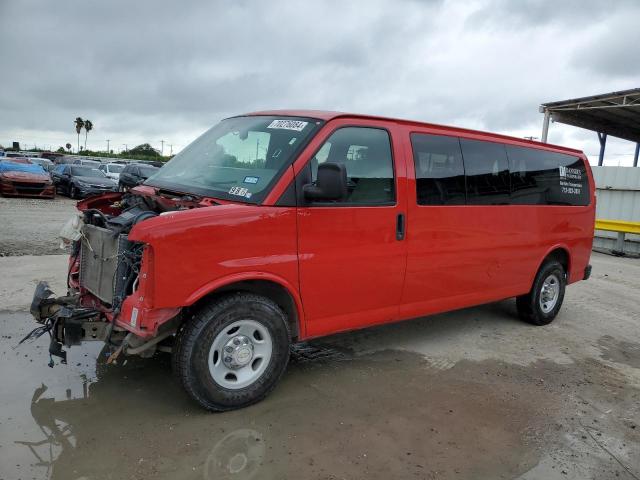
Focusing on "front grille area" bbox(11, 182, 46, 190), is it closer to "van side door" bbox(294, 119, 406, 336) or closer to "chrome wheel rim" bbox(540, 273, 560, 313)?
"van side door" bbox(294, 119, 406, 336)

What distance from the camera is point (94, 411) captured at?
350cm

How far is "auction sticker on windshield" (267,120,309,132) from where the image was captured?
12.9ft

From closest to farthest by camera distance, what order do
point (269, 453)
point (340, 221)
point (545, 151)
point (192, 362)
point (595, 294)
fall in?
point (269, 453) → point (192, 362) → point (340, 221) → point (545, 151) → point (595, 294)

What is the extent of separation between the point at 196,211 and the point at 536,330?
4.62 m

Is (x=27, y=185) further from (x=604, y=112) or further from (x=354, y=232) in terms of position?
(x=604, y=112)

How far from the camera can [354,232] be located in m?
3.97

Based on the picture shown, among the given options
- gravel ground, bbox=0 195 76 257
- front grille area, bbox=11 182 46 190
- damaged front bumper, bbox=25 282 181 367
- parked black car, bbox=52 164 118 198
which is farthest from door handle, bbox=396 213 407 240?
front grille area, bbox=11 182 46 190

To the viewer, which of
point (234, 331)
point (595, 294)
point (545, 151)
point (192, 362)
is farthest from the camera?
point (595, 294)

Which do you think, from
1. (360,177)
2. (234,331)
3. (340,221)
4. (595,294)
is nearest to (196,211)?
(234,331)

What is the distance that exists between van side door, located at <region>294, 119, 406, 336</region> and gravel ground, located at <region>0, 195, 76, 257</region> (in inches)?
254

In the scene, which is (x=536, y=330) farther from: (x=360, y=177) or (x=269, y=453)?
(x=269, y=453)

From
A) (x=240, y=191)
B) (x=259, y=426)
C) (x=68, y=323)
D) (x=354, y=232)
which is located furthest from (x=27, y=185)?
(x=259, y=426)

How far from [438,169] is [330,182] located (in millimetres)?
1558

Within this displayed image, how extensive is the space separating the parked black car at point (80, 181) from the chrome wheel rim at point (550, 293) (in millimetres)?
17550
